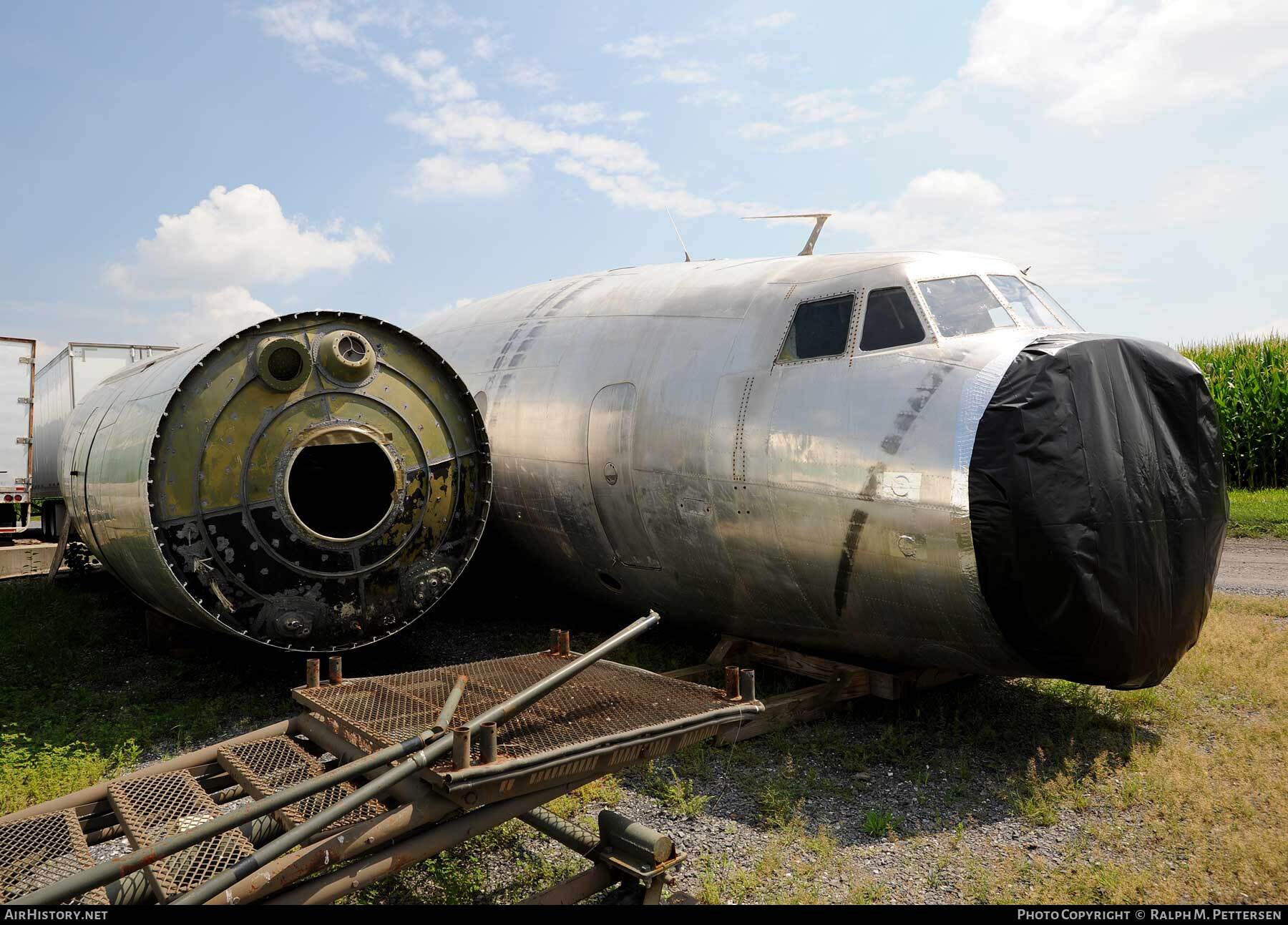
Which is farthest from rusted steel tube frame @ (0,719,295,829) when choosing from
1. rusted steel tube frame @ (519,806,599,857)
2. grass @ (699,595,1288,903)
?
grass @ (699,595,1288,903)

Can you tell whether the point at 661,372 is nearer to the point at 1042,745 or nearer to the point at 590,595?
the point at 590,595

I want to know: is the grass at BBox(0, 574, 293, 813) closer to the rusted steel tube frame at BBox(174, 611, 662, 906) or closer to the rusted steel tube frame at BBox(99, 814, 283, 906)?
the rusted steel tube frame at BBox(99, 814, 283, 906)

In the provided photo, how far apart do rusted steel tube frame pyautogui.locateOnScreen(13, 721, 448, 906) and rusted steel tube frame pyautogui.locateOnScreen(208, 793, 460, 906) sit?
22 centimetres

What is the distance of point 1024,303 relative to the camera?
6875 mm

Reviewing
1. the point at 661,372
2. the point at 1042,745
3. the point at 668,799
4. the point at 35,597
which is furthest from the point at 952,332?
the point at 35,597

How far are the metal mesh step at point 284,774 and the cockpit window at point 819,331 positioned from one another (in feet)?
14.1

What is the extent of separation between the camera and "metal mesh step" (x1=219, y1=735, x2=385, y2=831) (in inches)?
Result: 163

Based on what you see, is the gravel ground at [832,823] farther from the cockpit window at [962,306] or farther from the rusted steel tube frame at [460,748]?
Answer: the cockpit window at [962,306]

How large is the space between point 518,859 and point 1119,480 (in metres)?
4.46

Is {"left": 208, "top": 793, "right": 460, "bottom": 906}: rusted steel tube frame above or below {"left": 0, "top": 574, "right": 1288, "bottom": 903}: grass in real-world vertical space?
above

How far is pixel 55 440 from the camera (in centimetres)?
1438

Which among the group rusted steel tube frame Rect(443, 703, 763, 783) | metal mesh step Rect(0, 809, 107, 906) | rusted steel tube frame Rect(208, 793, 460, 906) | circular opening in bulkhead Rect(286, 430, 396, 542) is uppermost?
circular opening in bulkhead Rect(286, 430, 396, 542)

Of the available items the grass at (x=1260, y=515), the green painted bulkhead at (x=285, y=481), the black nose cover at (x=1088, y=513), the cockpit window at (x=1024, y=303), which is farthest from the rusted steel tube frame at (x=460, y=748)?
the grass at (x=1260, y=515)

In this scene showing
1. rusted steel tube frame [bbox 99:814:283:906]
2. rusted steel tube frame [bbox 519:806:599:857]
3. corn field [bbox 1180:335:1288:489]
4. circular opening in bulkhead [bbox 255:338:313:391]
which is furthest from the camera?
corn field [bbox 1180:335:1288:489]
